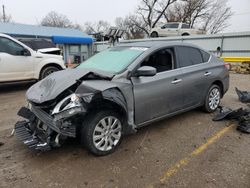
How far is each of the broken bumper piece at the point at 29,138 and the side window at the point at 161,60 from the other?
200 centimetres

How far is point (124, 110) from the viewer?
10.5 ft

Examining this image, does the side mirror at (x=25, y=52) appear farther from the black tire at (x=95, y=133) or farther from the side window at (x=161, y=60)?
the black tire at (x=95, y=133)

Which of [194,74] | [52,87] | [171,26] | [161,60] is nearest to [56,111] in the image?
[52,87]

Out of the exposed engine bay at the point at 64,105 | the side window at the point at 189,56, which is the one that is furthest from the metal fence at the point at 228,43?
the exposed engine bay at the point at 64,105

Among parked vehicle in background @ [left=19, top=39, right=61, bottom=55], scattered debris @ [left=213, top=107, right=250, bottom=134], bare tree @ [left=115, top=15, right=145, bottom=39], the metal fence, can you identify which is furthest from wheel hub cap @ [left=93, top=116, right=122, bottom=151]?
bare tree @ [left=115, top=15, right=145, bottom=39]

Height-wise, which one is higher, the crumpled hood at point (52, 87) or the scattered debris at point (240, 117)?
the crumpled hood at point (52, 87)

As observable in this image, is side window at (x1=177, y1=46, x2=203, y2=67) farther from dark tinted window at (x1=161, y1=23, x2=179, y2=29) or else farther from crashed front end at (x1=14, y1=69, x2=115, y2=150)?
dark tinted window at (x1=161, y1=23, x2=179, y2=29)

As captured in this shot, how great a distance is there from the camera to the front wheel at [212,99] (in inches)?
191

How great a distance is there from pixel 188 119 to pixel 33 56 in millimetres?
5547

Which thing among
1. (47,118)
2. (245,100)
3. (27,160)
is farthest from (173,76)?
(245,100)

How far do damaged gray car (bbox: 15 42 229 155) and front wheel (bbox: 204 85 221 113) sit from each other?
20.3 inches

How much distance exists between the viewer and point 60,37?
20.1 m

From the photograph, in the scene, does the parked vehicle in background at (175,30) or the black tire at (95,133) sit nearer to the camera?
the black tire at (95,133)

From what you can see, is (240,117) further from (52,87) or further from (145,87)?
(52,87)
